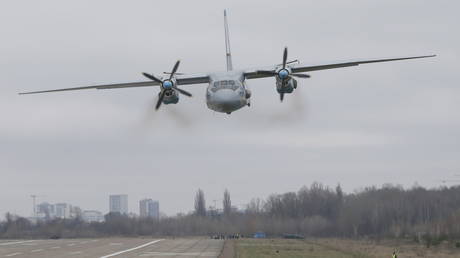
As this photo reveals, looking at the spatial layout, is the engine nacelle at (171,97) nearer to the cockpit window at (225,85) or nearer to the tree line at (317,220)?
the cockpit window at (225,85)

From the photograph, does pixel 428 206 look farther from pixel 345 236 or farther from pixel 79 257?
pixel 79 257

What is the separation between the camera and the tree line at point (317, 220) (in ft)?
381

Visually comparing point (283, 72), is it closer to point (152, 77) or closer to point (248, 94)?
point (248, 94)

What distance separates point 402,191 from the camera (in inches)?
5197

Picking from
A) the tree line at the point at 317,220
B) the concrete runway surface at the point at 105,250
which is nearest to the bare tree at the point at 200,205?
the tree line at the point at 317,220

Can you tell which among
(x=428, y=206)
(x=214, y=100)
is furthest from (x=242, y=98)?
(x=428, y=206)

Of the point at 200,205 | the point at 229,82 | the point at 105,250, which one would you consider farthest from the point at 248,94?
the point at 200,205

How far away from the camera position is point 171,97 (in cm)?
4547

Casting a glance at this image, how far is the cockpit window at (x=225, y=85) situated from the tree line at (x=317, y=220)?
54874 mm

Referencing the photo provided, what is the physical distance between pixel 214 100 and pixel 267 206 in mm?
117123

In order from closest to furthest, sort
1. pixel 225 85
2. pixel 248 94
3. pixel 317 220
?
1. pixel 225 85
2. pixel 248 94
3. pixel 317 220

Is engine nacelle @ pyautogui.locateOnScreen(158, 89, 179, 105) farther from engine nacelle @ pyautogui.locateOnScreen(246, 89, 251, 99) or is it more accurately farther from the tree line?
the tree line

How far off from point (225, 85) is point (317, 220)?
93.4m

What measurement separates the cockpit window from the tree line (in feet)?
180
